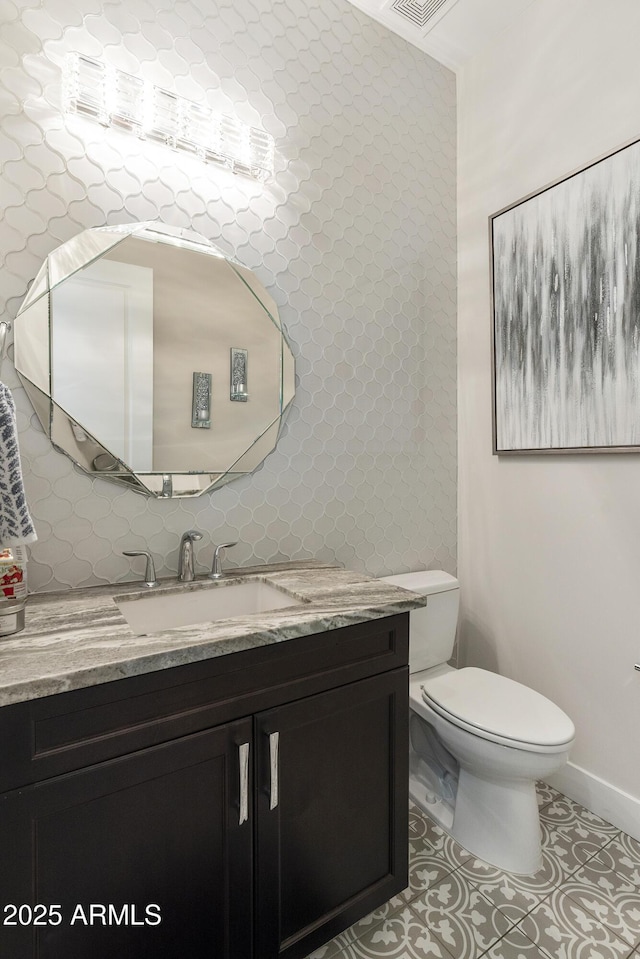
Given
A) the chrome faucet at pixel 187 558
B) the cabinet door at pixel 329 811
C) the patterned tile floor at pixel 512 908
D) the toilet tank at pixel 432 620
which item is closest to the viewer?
the cabinet door at pixel 329 811

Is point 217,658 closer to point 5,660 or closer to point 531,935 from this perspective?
point 5,660

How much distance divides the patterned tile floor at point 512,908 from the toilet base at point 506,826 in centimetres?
3

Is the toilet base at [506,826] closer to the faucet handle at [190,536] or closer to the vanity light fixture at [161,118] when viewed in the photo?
the faucet handle at [190,536]

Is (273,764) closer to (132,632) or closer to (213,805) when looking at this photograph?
(213,805)

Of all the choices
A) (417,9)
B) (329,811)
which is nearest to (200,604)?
(329,811)

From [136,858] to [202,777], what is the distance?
17 cm

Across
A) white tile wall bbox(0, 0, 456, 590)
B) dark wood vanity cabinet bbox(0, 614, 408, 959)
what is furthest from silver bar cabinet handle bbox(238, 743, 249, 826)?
white tile wall bbox(0, 0, 456, 590)

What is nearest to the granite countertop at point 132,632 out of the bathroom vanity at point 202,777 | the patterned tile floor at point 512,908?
the bathroom vanity at point 202,777

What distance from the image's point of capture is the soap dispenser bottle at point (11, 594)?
3.32 ft

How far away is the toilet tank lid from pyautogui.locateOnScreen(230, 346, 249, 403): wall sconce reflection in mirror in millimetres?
839

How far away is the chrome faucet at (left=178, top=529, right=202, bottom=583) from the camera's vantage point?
1.50 m

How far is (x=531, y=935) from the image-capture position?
1.31 metres

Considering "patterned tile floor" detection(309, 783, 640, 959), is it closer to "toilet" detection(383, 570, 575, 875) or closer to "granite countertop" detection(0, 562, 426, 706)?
"toilet" detection(383, 570, 575, 875)

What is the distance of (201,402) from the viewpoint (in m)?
1.60
